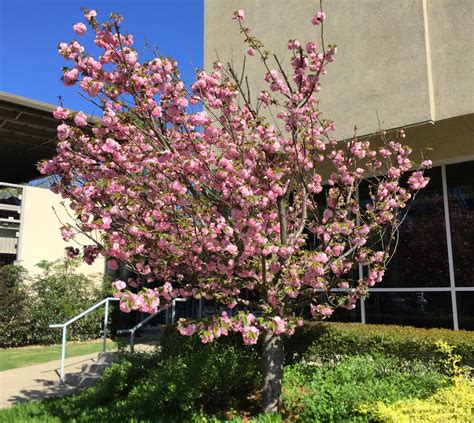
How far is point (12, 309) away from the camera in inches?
516

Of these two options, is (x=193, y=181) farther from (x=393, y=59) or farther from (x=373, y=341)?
(x=393, y=59)

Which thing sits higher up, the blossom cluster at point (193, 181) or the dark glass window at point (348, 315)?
the blossom cluster at point (193, 181)

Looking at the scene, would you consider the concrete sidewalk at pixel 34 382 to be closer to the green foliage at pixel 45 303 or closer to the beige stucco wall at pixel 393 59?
the green foliage at pixel 45 303

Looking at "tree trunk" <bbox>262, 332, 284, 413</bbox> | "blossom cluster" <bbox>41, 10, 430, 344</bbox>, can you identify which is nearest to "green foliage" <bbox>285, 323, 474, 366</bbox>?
"blossom cluster" <bbox>41, 10, 430, 344</bbox>

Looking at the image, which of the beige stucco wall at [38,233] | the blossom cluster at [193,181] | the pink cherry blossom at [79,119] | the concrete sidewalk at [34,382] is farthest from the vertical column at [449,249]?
the beige stucco wall at [38,233]

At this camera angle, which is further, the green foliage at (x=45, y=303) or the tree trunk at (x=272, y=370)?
the green foliage at (x=45, y=303)

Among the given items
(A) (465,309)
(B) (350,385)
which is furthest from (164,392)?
(A) (465,309)

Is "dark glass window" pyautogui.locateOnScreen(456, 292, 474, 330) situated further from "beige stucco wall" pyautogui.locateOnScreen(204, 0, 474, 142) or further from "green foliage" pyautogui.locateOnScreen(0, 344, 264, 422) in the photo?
"green foliage" pyautogui.locateOnScreen(0, 344, 264, 422)

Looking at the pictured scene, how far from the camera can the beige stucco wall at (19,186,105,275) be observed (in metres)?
14.7

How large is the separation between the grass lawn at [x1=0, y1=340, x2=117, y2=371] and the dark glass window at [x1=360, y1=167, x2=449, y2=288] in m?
6.37

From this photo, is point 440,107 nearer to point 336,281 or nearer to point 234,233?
point 336,281

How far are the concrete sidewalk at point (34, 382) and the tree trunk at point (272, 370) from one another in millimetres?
4139

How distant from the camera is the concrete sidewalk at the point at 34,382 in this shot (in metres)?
7.41

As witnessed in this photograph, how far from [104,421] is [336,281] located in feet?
10.1
